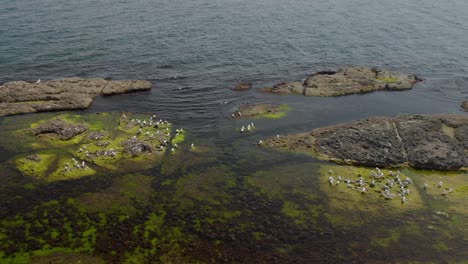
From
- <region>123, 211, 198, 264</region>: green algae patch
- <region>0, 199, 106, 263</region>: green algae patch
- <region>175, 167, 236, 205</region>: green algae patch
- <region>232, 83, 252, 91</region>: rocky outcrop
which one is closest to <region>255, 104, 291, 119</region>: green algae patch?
<region>232, 83, 252, 91</region>: rocky outcrop

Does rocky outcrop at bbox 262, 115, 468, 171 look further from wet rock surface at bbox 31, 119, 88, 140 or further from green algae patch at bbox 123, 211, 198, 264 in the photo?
wet rock surface at bbox 31, 119, 88, 140

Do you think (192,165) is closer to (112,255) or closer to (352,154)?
(112,255)

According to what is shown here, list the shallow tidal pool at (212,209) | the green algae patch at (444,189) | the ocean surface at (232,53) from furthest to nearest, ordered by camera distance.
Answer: the ocean surface at (232,53) → the green algae patch at (444,189) → the shallow tidal pool at (212,209)

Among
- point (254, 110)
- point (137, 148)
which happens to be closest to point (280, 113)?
point (254, 110)

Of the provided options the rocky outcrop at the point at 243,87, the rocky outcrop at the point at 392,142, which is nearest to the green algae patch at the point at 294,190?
the rocky outcrop at the point at 392,142

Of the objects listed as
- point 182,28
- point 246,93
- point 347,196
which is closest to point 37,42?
point 182,28

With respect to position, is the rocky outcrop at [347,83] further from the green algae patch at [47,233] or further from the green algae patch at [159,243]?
the green algae patch at [47,233]

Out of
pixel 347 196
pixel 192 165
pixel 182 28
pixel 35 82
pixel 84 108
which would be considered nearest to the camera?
pixel 347 196
